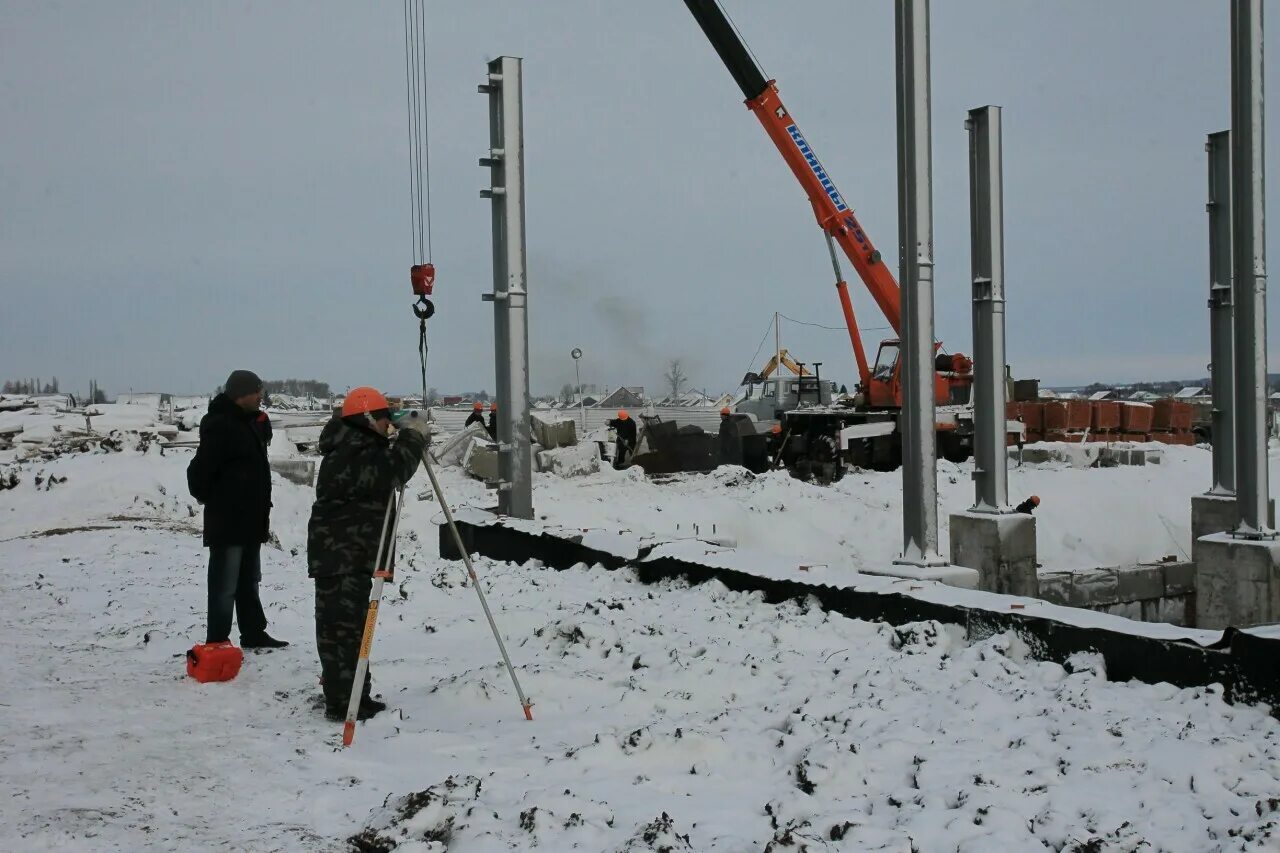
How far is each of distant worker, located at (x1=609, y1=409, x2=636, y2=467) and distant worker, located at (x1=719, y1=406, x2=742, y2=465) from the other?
2106 millimetres

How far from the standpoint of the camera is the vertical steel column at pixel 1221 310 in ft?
44.7

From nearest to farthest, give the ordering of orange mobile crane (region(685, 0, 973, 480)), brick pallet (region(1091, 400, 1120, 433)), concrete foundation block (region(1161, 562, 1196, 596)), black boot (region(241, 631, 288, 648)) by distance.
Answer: black boot (region(241, 631, 288, 648)) → concrete foundation block (region(1161, 562, 1196, 596)) → orange mobile crane (region(685, 0, 973, 480)) → brick pallet (region(1091, 400, 1120, 433))

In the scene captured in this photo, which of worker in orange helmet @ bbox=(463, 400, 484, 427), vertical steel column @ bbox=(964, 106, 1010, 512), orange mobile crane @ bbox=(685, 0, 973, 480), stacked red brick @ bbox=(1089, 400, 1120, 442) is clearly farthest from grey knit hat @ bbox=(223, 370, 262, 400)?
stacked red brick @ bbox=(1089, 400, 1120, 442)

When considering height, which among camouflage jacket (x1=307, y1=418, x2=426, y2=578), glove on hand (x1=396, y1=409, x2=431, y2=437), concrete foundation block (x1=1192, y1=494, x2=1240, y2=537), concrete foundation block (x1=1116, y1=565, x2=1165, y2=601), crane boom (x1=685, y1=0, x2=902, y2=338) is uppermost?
crane boom (x1=685, y1=0, x2=902, y2=338)

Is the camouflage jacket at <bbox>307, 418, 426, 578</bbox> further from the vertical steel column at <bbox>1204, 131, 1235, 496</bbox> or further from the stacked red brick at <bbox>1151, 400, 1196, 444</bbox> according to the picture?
the stacked red brick at <bbox>1151, 400, 1196, 444</bbox>

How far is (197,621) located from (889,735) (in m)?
5.50

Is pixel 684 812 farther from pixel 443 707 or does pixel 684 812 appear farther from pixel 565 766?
pixel 443 707

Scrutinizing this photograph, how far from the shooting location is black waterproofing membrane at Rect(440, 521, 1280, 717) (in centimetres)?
520

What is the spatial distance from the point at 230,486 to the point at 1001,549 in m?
8.00

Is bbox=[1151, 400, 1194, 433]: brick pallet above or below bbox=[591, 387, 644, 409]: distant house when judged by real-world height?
below

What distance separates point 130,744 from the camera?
5.19 metres

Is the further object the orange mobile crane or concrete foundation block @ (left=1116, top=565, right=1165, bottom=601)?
the orange mobile crane

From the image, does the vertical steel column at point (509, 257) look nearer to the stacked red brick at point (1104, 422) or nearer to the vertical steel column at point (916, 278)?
the vertical steel column at point (916, 278)

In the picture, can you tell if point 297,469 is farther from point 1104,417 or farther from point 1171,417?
point 1171,417
